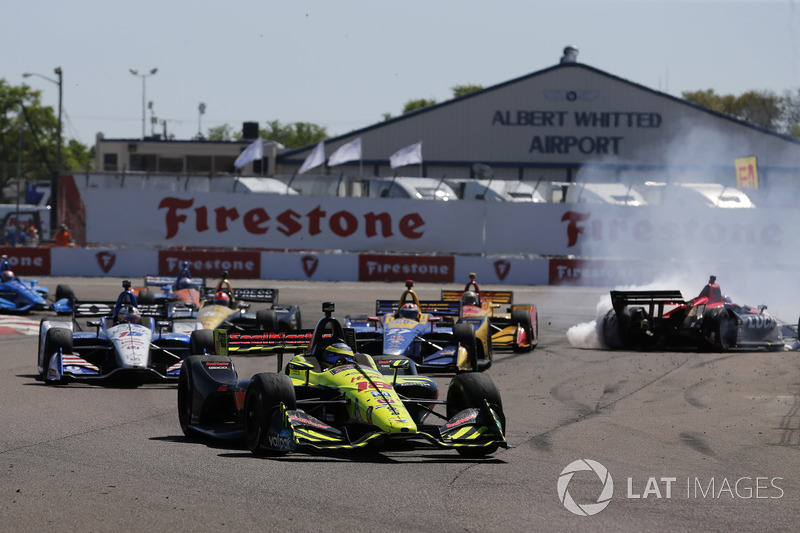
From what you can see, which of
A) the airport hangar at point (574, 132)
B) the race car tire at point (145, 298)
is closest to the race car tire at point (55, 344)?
the race car tire at point (145, 298)

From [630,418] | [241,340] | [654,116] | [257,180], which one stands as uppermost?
[654,116]

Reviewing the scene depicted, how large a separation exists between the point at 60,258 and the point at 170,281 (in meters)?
14.5

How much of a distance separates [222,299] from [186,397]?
11142 millimetres

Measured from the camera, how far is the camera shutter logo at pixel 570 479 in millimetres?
7227

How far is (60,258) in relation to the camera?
3741cm

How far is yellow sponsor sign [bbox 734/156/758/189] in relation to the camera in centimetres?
4509

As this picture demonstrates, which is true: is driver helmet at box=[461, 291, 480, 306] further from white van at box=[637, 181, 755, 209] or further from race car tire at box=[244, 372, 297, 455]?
white van at box=[637, 181, 755, 209]

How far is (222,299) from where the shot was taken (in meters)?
21.6

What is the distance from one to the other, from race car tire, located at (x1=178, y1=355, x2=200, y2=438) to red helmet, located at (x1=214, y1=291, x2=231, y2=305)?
10.7 m

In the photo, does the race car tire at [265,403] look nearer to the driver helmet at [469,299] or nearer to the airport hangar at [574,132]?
the driver helmet at [469,299]

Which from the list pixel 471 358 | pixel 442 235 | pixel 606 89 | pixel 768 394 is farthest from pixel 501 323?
pixel 606 89

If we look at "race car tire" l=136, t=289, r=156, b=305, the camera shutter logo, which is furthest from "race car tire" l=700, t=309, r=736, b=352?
"race car tire" l=136, t=289, r=156, b=305

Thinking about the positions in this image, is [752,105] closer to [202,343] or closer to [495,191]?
[495,191]

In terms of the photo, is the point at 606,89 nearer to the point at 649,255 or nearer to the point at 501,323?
the point at 649,255
